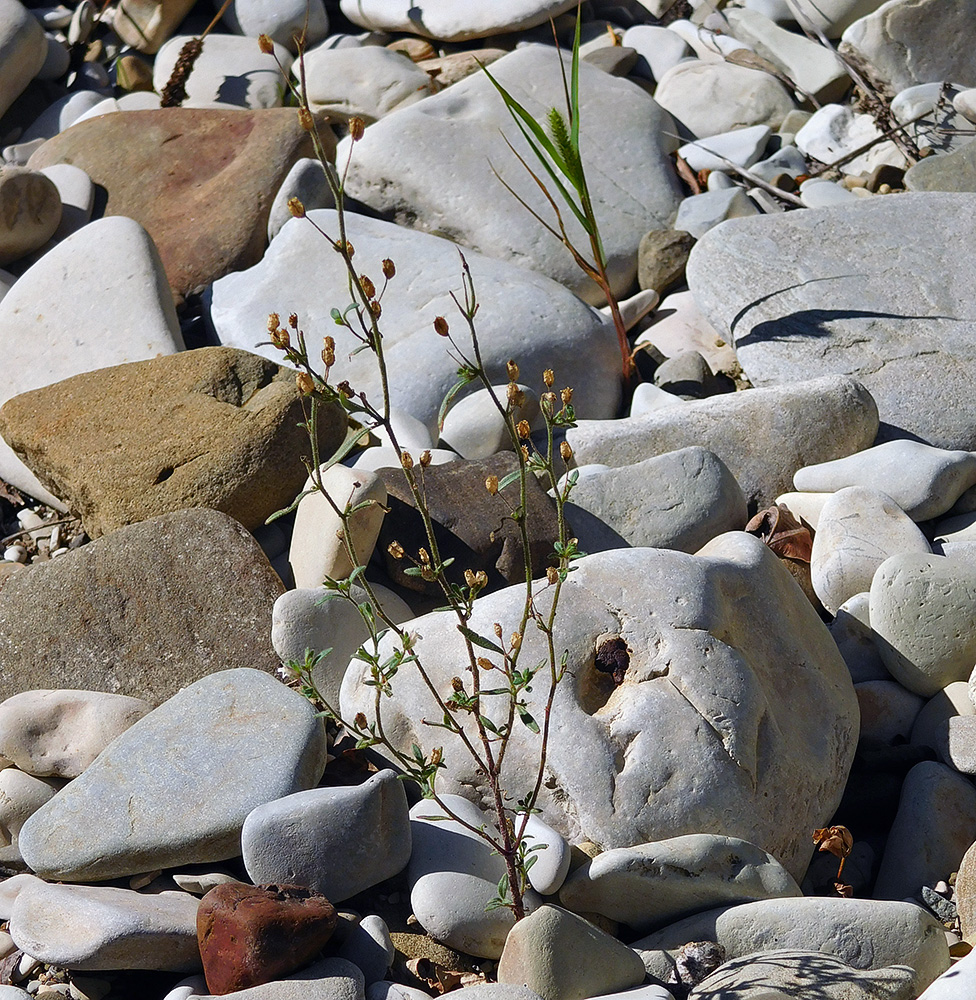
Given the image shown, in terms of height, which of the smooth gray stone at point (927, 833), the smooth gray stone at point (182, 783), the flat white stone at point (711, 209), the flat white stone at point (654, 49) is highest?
the smooth gray stone at point (182, 783)

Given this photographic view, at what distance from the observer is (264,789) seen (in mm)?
2086

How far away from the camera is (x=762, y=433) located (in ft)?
10.6

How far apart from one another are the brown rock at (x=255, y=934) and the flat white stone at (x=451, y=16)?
4.40 m

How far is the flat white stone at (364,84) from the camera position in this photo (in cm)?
507

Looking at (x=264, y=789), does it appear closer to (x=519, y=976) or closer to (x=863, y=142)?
(x=519, y=976)

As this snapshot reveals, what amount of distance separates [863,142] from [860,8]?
806 mm

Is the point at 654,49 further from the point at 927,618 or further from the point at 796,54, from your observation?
the point at 927,618

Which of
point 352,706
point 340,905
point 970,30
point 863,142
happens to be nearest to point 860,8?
point 970,30

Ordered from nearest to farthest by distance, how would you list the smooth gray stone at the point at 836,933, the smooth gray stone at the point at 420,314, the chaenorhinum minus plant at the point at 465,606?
1. the chaenorhinum minus plant at the point at 465,606
2. the smooth gray stone at the point at 836,933
3. the smooth gray stone at the point at 420,314

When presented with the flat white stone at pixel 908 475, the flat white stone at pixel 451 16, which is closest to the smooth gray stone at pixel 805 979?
the flat white stone at pixel 908 475

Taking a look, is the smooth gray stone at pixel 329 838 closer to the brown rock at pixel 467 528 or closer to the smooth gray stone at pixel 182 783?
the smooth gray stone at pixel 182 783

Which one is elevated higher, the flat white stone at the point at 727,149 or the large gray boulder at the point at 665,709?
the large gray boulder at the point at 665,709

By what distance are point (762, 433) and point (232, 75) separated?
3.50 meters

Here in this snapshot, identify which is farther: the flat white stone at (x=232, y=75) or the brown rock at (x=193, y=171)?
the flat white stone at (x=232, y=75)
